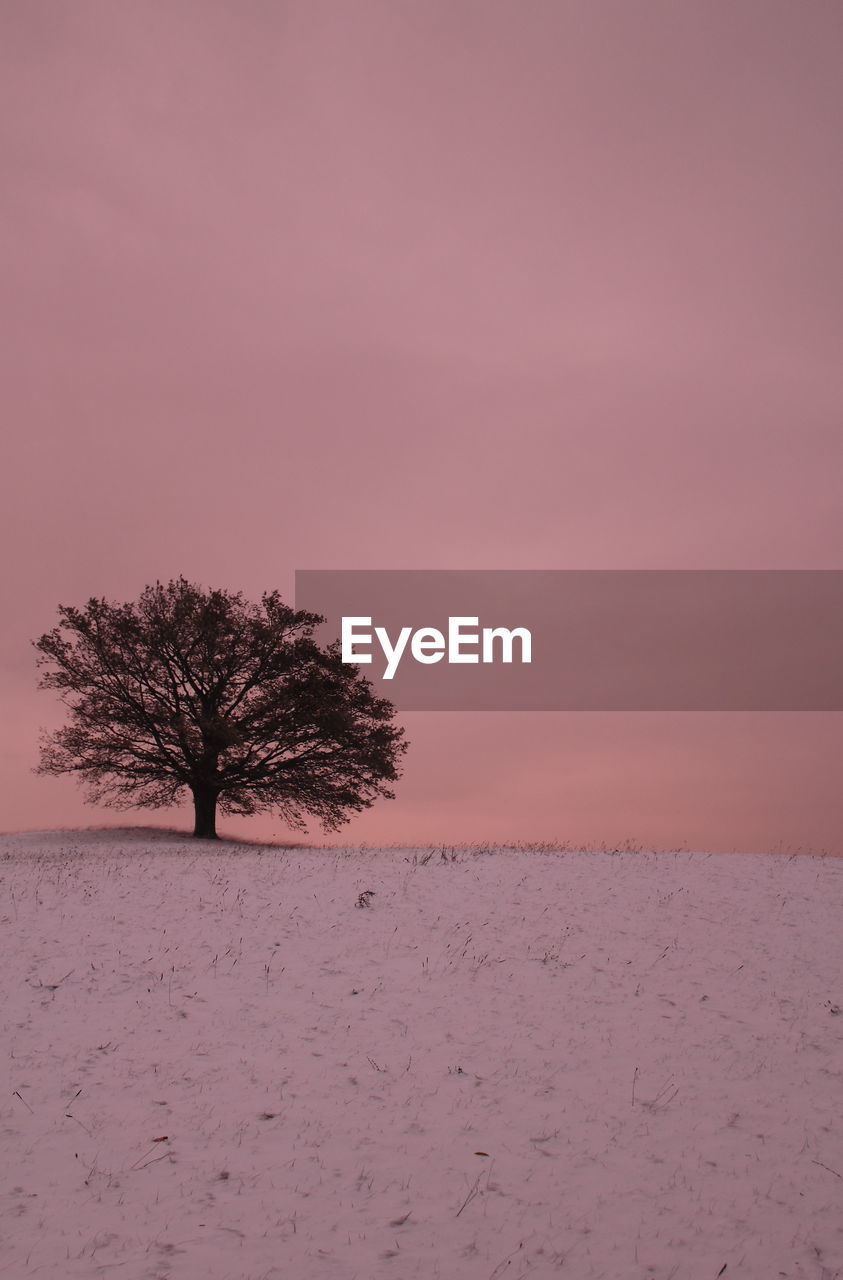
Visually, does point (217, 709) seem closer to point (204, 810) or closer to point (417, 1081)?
point (204, 810)

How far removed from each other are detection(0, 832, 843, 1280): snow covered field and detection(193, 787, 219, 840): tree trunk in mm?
16620

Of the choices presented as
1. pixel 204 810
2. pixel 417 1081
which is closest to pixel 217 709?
pixel 204 810

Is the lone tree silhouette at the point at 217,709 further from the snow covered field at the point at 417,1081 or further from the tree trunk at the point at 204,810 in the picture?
the snow covered field at the point at 417,1081

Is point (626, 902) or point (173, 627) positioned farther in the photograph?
point (173, 627)

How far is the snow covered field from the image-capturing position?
9.09m

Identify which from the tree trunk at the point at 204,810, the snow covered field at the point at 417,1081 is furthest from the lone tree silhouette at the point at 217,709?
the snow covered field at the point at 417,1081

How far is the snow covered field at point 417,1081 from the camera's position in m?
9.09

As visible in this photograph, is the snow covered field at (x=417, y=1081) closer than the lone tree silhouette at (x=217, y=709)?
Yes

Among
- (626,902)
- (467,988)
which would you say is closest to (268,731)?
(626,902)

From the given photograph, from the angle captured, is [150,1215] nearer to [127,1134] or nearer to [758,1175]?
[127,1134]

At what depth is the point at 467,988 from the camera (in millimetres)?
14945

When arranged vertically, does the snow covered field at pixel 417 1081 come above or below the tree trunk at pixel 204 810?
below

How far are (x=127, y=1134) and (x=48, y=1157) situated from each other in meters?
0.89

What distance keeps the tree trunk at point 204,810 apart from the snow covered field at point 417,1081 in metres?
16.6
